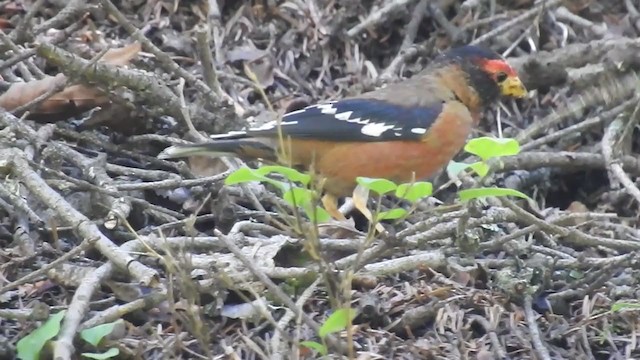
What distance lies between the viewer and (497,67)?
459cm

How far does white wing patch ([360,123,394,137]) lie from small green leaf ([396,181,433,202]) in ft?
5.43

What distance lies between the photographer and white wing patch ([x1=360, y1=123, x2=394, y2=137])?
420 cm

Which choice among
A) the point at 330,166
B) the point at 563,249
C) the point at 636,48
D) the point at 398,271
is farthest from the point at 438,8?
the point at 398,271

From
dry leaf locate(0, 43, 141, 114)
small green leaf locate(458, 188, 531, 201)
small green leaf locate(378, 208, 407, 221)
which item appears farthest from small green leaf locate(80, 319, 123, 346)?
dry leaf locate(0, 43, 141, 114)

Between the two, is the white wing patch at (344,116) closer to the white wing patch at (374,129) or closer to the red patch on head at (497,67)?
the white wing patch at (374,129)

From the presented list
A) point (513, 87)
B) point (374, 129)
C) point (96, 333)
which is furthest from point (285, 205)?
point (513, 87)

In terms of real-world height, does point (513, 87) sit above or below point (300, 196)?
below

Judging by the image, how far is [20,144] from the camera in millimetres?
3816

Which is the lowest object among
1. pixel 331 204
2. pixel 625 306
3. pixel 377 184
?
pixel 331 204

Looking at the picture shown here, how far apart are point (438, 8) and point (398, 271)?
204 cm

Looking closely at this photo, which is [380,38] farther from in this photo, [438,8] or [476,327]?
[476,327]

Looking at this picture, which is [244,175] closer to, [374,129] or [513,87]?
[374,129]

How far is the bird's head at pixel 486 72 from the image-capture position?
4.58m

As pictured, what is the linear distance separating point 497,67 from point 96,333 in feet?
7.38
